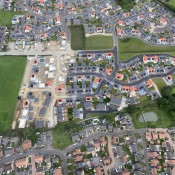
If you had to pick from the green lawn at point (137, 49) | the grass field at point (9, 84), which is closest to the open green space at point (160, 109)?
the green lawn at point (137, 49)

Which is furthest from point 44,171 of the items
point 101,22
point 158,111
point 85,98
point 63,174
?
point 101,22

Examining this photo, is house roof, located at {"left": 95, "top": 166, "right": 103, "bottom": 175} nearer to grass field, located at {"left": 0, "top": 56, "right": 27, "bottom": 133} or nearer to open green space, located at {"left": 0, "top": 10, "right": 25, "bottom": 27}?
grass field, located at {"left": 0, "top": 56, "right": 27, "bottom": 133}

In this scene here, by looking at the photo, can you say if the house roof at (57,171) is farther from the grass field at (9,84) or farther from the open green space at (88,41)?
the open green space at (88,41)

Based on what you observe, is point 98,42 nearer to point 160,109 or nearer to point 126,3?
point 126,3

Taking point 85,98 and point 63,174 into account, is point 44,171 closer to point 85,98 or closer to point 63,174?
point 63,174

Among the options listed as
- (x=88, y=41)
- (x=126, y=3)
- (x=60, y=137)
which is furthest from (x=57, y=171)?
(x=126, y=3)
